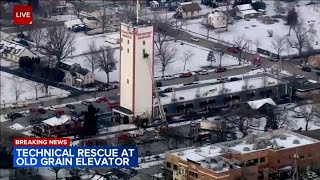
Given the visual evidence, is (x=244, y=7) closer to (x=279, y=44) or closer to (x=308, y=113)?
(x=279, y=44)

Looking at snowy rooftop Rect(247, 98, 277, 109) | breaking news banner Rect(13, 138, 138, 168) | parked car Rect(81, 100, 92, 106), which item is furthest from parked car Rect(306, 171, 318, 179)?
breaking news banner Rect(13, 138, 138, 168)

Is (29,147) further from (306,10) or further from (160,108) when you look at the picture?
(306,10)

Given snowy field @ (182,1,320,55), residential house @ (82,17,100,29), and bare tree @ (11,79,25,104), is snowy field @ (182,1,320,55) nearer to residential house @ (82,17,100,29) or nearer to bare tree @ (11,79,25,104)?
residential house @ (82,17,100,29)

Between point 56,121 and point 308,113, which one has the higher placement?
point 56,121

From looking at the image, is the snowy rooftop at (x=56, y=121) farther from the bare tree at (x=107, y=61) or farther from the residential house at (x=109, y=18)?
the residential house at (x=109, y=18)

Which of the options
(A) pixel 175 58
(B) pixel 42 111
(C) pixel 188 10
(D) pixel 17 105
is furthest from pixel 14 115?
(C) pixel 188 10

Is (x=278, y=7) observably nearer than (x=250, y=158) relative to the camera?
No
